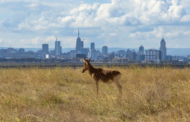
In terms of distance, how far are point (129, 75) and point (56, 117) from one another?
1024cm

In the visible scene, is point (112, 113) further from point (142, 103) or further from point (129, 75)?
point (129, 75)

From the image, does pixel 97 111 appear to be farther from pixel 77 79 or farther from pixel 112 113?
pixel 77 79

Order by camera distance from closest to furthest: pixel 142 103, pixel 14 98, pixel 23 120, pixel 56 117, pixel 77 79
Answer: pixel 23 120
pixel 56 117
pixel 142 103
pixel 14 98
pixel 77 79

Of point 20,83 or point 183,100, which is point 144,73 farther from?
point 183,100

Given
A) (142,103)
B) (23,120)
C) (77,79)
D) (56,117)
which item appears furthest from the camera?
(77,79)

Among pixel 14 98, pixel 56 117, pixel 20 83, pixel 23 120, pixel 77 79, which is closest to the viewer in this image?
pixel 23 120

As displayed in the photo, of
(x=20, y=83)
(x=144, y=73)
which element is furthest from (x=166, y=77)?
(x=20, y=83)

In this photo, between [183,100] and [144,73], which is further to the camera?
[144,73]

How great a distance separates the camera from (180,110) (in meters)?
9.36

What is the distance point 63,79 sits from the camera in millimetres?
18828

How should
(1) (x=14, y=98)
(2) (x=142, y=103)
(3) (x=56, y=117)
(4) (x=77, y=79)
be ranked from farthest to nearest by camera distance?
(4) (x=77, y=79) → (1) (x=14, y=98) → (2) (x=142, y=103) → (3) (x=56, y=117)

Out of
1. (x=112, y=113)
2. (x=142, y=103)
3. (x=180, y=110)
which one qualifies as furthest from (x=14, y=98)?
(x=180, y=110)

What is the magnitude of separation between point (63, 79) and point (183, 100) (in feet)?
32.1

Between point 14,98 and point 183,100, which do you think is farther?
point 14,98
